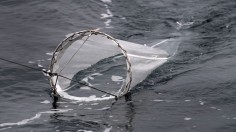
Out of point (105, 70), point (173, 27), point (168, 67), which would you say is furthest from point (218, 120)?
point (173, 27)

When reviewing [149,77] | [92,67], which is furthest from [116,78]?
[149,77]

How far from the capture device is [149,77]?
1411 cm

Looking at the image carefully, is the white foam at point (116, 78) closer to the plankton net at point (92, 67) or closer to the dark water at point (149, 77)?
the plankton net at point (92, 67)

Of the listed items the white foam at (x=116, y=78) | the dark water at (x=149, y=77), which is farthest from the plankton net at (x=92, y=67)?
the dark water at (x=149, y=77)

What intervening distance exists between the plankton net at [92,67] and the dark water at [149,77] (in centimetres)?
45

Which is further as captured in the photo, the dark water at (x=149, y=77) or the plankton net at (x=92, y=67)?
the plankton net at (x=92, y=67)

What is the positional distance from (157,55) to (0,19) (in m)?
9.39

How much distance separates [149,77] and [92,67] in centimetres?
202

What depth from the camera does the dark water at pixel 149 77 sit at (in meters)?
11.5

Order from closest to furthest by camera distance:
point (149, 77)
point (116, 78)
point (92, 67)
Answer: point (149, 77)
point (116, 78)
point (92, 67)

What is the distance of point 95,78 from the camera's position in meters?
14.5

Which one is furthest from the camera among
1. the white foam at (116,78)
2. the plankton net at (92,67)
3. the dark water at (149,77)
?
the white foam at (116,78)

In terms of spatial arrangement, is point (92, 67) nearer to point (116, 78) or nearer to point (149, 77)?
point (116, 78)

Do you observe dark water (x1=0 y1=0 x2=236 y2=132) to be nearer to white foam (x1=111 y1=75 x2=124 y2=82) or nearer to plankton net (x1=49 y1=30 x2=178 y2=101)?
plankton net (x1=49 y1=30 x2=178 y2=101)
